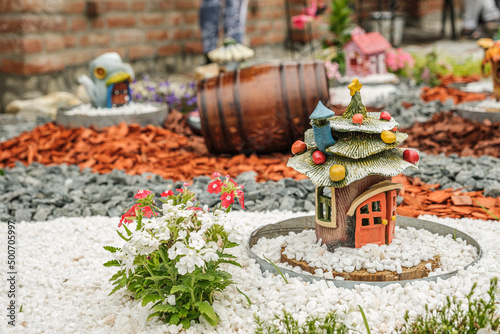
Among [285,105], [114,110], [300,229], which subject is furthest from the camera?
[114,110]

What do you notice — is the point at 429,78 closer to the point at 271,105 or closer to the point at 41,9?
the point at 271,105

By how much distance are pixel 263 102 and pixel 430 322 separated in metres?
2.52

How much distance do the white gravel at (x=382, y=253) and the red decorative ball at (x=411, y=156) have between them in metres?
0.34

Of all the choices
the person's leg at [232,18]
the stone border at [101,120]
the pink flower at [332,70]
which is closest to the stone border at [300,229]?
the stone border at [101,120]

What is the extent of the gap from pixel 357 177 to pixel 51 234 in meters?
1.64

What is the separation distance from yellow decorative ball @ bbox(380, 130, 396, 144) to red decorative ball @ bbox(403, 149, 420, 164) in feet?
0.37

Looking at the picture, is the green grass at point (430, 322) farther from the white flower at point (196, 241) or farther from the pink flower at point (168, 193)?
the pink flower at point (168, 193)

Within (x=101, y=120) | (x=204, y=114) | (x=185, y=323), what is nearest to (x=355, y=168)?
(x=185, y=323)

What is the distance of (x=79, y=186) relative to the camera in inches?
139

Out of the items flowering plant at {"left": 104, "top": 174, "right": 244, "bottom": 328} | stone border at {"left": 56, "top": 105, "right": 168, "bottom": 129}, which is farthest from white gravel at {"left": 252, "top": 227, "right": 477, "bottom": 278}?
stone border at {"left": 56, "top": 105, "right": 168, "bottom": 129}

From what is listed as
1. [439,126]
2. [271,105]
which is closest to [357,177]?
[271,105]

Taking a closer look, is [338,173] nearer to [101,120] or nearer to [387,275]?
[387,275]

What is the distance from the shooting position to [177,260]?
1908 millimetres

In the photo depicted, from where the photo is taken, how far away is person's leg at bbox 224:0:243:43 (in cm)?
651
